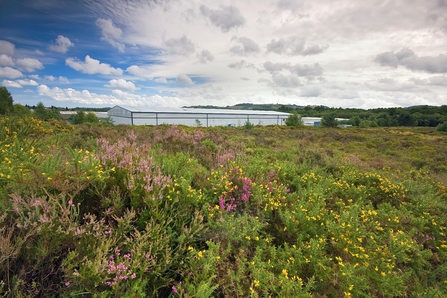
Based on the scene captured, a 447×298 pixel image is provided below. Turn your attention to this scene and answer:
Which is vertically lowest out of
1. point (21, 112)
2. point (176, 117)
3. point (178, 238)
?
point (178, 238)

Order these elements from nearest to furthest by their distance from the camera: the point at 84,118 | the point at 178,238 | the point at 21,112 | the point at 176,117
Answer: the point at 178,238, the point at 21,112, the point at 176,117, the point at 84,118

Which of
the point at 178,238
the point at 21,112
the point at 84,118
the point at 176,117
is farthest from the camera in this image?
the point at 84,118

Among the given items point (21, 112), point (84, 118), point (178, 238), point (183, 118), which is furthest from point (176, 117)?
point (178, 238)

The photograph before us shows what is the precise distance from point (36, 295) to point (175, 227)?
1481 millimetres

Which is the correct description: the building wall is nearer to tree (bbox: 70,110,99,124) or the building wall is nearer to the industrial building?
the industrial building

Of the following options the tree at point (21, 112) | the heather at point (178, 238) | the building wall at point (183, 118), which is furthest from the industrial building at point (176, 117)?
the heather at point (178, 238)

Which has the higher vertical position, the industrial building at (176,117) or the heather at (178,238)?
the industrial building at (176,117)

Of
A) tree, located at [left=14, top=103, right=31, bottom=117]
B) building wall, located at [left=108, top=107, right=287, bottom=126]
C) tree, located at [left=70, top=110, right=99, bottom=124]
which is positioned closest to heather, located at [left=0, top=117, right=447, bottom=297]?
tree, located at [left=14, top=103, right=31, bottom=117]

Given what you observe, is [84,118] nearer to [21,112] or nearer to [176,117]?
[176,117]

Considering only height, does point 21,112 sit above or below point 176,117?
above

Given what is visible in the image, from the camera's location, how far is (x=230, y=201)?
3.92 metres

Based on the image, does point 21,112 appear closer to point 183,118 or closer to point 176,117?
point 176,117

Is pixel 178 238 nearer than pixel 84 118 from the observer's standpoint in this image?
Yes

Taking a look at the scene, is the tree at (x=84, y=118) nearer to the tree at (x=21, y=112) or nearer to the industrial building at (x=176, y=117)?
the industrial building at (x=176, y=117)
